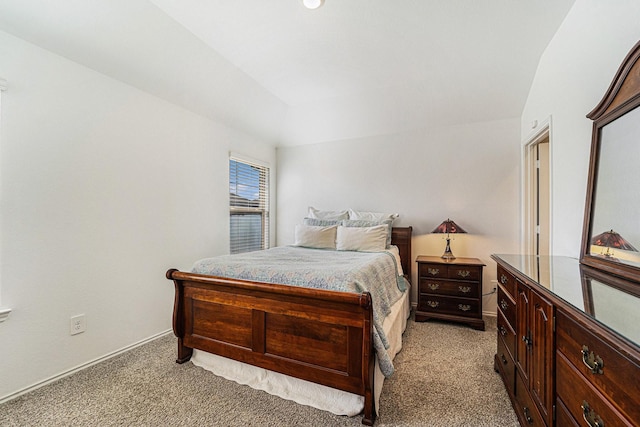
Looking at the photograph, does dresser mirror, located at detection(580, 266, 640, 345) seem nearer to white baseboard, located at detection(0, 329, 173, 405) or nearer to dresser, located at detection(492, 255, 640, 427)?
dresser, located at detection(492, 255, 640, 427)

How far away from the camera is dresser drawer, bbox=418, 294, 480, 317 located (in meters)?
2.90

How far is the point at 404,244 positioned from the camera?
350 centimetres

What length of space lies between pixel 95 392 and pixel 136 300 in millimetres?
809

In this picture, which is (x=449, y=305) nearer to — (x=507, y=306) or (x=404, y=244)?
(x=404, y=244)

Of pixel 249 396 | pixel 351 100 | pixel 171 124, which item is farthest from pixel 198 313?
pixel 351 100

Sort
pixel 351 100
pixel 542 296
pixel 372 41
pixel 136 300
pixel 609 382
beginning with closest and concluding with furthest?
pixel 609 382, pixel 542 296, pixel 372 41, pixel 136 300, pixel 351 100

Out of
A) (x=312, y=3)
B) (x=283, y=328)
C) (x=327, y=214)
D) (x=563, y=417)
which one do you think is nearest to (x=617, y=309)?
(x=563, y=417)

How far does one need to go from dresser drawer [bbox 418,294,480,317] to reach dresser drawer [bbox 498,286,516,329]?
1.03 meters

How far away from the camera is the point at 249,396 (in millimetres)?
1774

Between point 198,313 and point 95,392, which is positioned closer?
point 95,392

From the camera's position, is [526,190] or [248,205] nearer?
[526,190]

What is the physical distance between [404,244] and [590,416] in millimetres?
2729

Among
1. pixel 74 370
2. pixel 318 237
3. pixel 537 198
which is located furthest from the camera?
pixel 318 237

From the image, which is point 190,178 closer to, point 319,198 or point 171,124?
point 171,124
